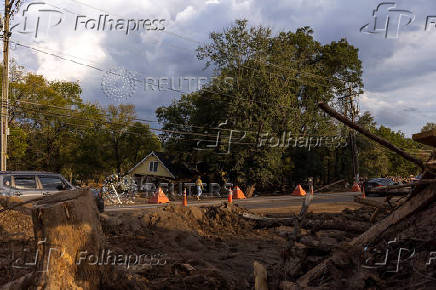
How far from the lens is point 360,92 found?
42.6m

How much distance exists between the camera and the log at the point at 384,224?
413 centimetres

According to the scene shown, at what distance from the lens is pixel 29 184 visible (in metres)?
11.4

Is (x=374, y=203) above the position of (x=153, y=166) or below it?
above

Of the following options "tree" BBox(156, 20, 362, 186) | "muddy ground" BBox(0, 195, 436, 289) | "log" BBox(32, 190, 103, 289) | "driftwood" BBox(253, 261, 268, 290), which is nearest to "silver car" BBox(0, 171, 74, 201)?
"muddy ground" BBox(0, 195, 436, 289)

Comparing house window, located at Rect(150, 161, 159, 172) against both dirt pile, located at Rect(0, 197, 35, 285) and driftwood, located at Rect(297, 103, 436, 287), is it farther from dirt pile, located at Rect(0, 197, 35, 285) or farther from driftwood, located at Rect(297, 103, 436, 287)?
driftwood, located at Rect(297, 103, 436, 287)

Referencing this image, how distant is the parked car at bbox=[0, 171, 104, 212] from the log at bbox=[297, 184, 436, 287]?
832 centimetres

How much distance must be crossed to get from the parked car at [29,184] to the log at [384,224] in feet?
27.3

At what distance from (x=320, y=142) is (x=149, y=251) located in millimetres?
32549

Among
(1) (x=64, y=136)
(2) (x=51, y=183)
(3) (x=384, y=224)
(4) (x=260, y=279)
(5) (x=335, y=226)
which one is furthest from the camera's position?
(1) (x=64, y=136)

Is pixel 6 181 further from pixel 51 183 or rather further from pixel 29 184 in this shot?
pixel 51 183

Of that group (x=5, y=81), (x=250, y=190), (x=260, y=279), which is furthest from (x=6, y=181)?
(x=250, y=190)

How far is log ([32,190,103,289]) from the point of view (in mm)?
4051

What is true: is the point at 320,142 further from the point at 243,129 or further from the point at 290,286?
the point at 290,286

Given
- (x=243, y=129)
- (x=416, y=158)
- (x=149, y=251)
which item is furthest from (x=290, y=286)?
(x=243, y=129)
